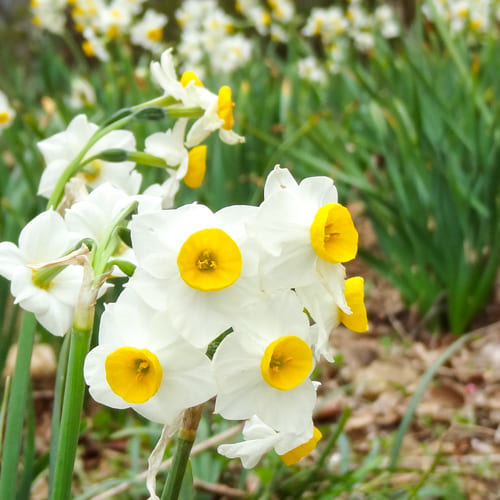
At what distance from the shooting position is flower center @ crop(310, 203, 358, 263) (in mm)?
538

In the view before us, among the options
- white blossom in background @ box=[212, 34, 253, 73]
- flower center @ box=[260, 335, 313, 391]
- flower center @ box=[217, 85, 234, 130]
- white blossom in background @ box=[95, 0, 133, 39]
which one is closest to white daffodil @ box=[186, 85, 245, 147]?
flower center @ box=[217, 85, 234, 130]

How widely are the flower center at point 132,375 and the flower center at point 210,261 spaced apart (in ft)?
0.22

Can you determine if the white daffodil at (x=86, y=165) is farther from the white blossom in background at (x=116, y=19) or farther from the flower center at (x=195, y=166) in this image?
the white blossom in background at (x=116, y=19)

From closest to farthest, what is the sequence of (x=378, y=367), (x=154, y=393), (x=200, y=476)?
1. (x=154, y=393)
2. (x=200, y=476)
3. (x=378, y=367)

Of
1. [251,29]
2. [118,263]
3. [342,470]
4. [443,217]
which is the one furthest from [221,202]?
[251,29]

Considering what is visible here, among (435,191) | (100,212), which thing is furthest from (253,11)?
(100,212)

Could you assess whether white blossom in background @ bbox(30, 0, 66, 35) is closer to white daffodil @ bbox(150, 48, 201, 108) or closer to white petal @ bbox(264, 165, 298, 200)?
white daffodil @ bbox(150, 48, 201, 108)

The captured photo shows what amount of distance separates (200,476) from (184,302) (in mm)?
819

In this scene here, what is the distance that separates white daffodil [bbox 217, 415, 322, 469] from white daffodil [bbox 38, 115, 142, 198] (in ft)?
1.23

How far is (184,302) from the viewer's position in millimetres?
523

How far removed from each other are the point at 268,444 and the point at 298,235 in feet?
0.67

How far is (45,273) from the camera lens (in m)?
0.61

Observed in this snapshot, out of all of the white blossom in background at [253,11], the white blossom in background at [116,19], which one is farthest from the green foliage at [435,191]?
the white blossom in background at [253,11]

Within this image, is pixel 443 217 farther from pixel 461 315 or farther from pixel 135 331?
pixel 135 331
